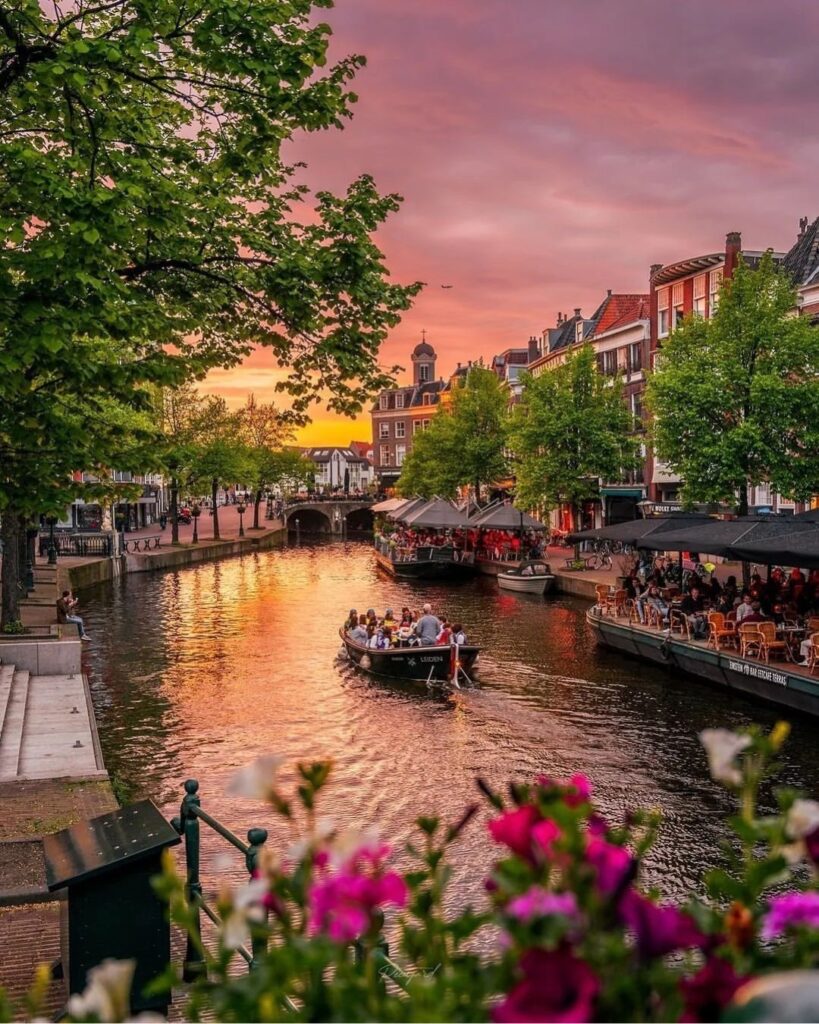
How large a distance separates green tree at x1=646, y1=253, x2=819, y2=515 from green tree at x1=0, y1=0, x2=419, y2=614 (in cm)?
2129

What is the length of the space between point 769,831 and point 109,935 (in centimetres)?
569

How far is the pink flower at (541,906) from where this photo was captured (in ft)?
6.21

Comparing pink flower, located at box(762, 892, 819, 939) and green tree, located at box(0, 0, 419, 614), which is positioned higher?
green tree, located at box(0, 0, 419, 614)

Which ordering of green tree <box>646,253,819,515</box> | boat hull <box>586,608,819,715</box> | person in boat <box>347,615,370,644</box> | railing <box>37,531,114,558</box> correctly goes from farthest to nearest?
railing <box>37,531,114,558</box> < green tree <box>646,253,819,515</box> < person in boat <box>347,615,370,644</box> < boat hull <box>586,608,819,715</box>

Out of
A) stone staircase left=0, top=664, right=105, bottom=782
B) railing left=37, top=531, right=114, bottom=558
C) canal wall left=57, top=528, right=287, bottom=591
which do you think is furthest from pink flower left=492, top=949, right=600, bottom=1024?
railing left=37, top=531, right=114, bottom=558

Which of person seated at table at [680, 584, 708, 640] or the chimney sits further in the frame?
the chimney

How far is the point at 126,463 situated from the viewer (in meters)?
11.7

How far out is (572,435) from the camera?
49250 mm

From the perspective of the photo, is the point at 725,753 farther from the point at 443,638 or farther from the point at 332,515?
→ the point at 332,515

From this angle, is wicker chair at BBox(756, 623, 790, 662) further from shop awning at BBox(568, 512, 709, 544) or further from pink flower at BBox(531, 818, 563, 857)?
pink flower at BBox(531, 818, 563, 857)

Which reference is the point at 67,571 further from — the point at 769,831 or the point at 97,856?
the point at 769,831

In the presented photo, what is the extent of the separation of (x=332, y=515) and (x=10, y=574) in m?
81.8

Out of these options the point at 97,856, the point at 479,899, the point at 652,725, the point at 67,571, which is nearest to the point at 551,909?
the point at 97,856

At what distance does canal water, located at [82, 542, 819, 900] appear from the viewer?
1508 centimetres
